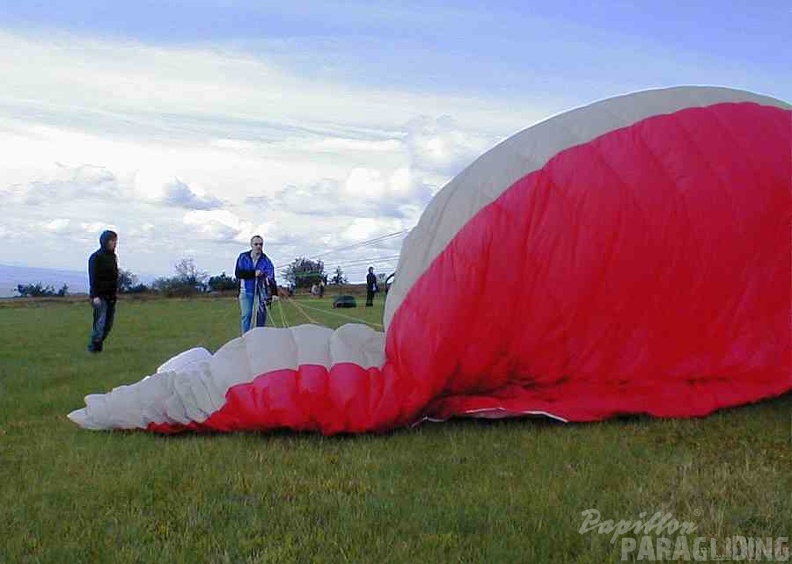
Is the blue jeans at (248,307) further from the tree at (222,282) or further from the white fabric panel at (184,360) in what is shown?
the tree at (222,282)

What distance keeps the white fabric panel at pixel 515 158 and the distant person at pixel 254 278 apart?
3821 millimetres

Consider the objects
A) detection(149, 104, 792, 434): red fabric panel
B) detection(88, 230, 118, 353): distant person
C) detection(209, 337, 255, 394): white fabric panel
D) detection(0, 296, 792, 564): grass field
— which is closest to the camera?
detection(0, 296, 792, 564): grass field

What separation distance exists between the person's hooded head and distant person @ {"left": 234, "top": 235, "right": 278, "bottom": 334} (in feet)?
6.64

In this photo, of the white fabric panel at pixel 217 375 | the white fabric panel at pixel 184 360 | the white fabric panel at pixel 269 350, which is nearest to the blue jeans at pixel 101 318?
the white fabric panel at pixel 184 360

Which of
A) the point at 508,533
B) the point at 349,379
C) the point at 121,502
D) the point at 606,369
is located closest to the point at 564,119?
the point at 606,369

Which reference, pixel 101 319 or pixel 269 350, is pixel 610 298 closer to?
pixel 269 350

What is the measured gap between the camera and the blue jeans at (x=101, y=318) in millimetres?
11039

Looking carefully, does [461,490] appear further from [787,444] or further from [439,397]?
[787,444]

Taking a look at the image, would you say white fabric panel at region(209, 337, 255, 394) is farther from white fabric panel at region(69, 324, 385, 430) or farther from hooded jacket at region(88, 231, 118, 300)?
hooded jacket at region(88, 231, 118, 300)

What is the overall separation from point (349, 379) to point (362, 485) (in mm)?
1137

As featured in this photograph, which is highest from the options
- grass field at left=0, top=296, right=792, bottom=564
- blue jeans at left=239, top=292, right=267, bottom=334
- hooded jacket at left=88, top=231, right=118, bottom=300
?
hooded jacket at left=88, top=231, right=118, bottom=300

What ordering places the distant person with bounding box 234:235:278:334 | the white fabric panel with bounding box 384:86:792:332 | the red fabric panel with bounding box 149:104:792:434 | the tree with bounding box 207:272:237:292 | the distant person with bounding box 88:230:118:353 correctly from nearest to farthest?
the red fabric panel with bounding box 149:104:792:434
the white fabric panel with bounding box 384:86:792:332
the distant person with bounding box 234:235:278:334
the distant person with bounding box 88:230:118:353
the tree with bounding box 207:272:237:292

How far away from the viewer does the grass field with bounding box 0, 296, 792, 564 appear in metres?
3.73

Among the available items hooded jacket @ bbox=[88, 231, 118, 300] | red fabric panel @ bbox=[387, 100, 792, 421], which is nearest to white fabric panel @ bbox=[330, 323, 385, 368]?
red fabric panel @ bbox=[387, 100, 792, 421]
